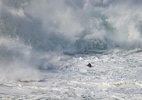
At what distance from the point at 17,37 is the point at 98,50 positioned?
282 centimetres

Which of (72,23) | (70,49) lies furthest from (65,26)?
(70,49)

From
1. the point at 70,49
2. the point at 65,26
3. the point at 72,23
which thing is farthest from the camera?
the point at 72,23

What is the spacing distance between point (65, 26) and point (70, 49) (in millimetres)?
1365

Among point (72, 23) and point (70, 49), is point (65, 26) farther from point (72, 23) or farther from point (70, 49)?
point (70, 49)

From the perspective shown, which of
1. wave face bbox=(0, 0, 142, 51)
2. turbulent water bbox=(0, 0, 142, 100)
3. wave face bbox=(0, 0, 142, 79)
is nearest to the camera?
turbulent water bbox=(0, 0, 142, 100)

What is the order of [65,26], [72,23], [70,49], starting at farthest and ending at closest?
1. [72,23]
2. [65,26]
3. [70,49]

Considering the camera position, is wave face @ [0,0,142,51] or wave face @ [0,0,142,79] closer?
wave face @ [0,0,142,79]

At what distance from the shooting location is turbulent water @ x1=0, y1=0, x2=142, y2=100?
666 centimetres

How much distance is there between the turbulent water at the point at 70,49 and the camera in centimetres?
666

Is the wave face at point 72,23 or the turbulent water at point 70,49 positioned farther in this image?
the wave face at point 72,23

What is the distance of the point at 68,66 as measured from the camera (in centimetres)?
855

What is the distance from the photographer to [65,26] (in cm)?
1155

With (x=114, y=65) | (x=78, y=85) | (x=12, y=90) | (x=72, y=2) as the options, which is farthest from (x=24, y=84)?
(x=72, y=2)

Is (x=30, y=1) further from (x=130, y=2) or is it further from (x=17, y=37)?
(x=130, y=2)
